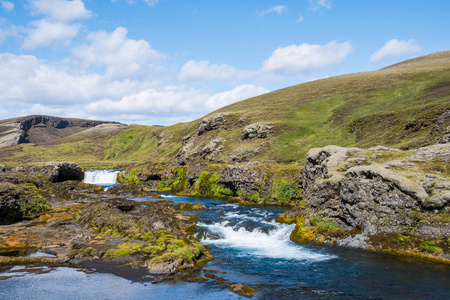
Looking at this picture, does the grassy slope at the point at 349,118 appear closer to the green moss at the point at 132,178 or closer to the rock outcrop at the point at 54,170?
the green moss at the point at 132,178

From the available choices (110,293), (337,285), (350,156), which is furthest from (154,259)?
(350,156)

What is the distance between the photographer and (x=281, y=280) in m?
16.6

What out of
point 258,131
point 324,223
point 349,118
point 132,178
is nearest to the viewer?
point 324,223

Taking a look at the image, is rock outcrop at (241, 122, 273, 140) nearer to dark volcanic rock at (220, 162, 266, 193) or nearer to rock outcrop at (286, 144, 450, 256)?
dark volcanic rock at (220, 162, 266, 193)

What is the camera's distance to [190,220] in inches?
1289

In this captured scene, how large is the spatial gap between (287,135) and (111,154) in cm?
14840

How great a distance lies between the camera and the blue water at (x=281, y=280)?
47.1 ft

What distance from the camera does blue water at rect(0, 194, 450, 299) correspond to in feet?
47.1

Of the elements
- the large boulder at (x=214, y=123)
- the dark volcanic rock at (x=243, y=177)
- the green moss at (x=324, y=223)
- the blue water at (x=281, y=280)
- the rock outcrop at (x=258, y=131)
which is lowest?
the blue water at (x=281, y=280)

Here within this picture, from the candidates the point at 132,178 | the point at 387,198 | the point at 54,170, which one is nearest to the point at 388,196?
the point at 387,198

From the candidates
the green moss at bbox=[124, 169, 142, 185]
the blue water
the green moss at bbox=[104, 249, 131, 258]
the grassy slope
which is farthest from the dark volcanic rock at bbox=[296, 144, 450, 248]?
the green moss at bbox=[124, 169, 142, 185]

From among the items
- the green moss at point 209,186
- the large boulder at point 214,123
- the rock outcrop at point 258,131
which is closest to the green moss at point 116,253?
the green moss at point 209,186

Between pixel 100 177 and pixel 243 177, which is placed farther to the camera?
pixel 100 177

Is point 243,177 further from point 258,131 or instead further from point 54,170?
point 54,170
